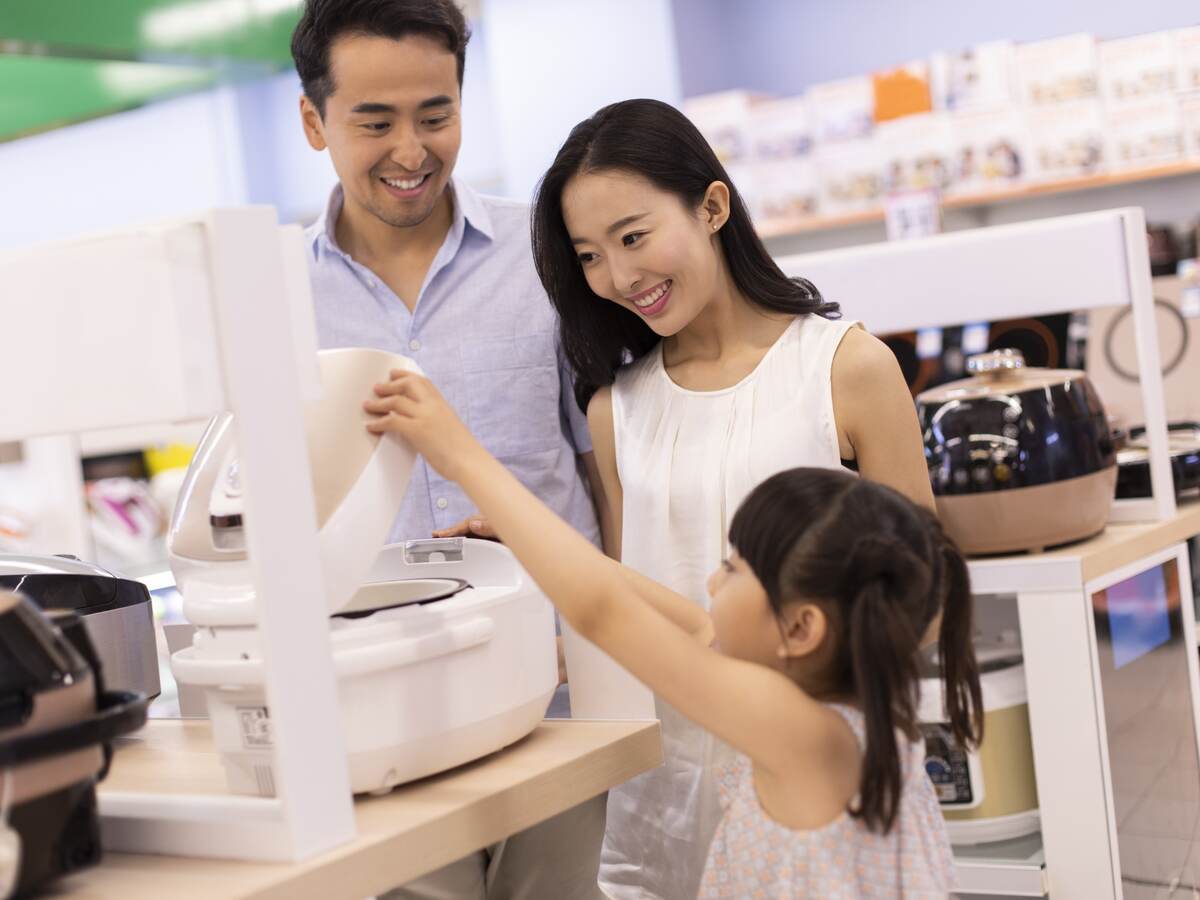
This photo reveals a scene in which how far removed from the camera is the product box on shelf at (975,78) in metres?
4.41

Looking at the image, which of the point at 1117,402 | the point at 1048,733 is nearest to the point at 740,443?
the point at 1048,733

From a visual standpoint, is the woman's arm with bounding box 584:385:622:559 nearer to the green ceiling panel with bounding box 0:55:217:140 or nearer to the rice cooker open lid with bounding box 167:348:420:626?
the rice cooker open lid with bounding box 167:348:420:626

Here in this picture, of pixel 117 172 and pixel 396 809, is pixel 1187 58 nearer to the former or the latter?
pixel 117 172

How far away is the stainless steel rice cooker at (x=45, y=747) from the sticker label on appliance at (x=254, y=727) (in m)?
0.10

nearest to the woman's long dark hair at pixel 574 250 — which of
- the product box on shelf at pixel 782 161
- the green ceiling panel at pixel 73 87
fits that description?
the green ceiling panel at pixel 73 87

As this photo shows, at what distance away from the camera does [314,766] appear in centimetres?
105

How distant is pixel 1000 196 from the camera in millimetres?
4613

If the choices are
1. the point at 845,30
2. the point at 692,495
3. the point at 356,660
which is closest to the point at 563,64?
the point at 845,30

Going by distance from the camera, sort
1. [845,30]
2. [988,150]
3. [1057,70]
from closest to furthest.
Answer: [1057,70] → [988,150] → [845,30]

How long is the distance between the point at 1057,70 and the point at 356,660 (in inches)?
150

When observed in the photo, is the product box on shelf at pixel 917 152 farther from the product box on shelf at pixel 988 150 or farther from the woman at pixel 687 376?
the woman at pixel 687 376

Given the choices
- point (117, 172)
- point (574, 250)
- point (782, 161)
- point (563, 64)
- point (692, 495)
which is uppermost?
point (563, 64)

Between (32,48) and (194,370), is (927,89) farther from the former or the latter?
(194,370)

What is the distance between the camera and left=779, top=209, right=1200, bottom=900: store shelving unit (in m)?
2.24
